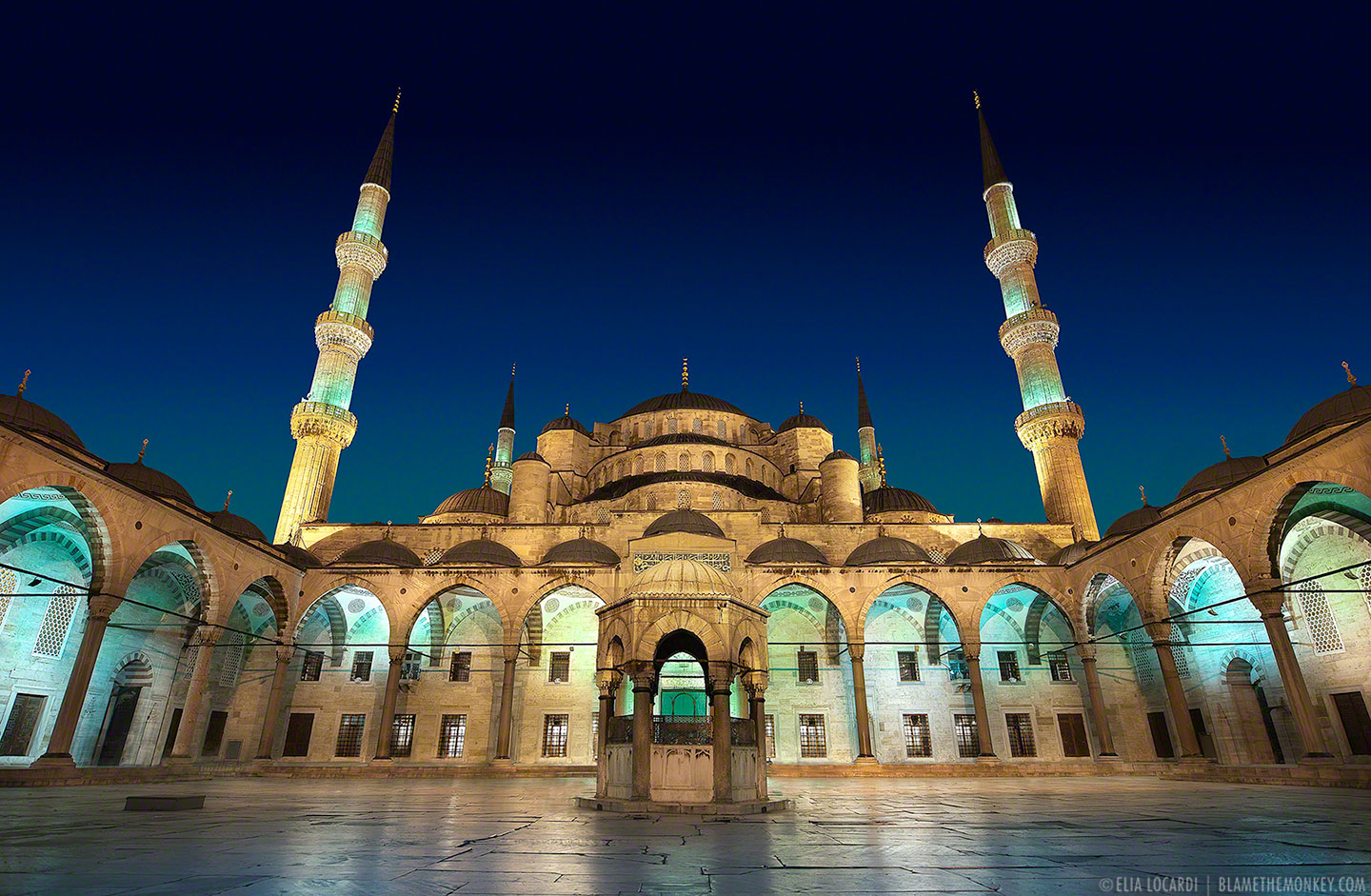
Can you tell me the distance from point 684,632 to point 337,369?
2172 cm

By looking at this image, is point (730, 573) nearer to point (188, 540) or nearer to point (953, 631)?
point (953, 631)

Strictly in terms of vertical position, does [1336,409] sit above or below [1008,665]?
above

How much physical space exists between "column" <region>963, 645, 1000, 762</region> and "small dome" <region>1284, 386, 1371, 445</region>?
830cm

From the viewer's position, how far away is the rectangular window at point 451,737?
20328mm

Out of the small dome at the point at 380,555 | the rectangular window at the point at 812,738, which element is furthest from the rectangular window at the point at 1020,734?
the small dome at the point at 380,555

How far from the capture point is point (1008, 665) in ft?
69.5

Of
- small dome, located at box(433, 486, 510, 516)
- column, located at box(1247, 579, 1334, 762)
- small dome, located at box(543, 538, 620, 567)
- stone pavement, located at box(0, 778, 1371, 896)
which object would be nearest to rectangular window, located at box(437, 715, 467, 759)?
small dome, located at box(543, 538, 620, 567)

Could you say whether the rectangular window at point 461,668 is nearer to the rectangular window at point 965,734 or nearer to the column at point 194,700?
the column at point 194,700

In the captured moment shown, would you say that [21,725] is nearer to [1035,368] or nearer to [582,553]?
[582,553]

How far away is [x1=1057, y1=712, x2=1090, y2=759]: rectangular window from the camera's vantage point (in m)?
20.2

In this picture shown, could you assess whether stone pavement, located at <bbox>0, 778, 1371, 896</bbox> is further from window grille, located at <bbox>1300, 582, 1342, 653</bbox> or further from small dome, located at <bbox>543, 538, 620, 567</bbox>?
small dome, located at <bbox>543, 538, 620, 567</bbox>

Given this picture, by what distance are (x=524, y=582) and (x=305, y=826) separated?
13.5m

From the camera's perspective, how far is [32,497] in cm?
1342

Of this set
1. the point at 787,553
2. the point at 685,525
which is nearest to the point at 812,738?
the point at 787,553
